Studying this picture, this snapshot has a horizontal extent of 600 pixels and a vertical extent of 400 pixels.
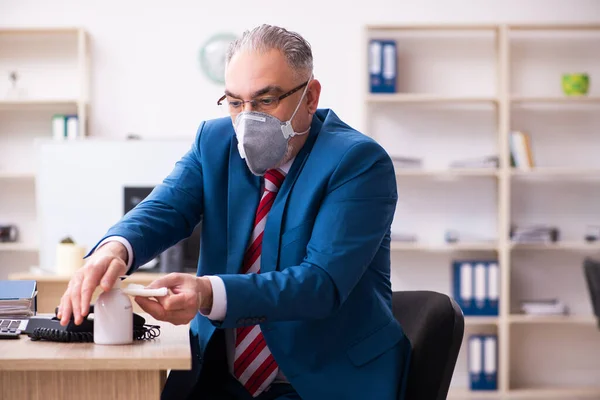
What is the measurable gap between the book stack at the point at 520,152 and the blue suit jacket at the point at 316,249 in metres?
3.58

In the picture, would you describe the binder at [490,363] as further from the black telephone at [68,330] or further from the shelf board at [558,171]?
the black telephone at [68,330]

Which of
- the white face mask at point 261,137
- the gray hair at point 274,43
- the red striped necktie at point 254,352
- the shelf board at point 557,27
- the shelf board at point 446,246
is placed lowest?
the shelf board at point 446,246

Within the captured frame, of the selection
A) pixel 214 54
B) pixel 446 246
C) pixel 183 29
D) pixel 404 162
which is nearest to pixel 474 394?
pixel 446 246

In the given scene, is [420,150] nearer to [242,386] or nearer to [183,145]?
[183,145]

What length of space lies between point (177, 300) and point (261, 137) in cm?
44

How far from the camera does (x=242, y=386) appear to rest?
1.67 m

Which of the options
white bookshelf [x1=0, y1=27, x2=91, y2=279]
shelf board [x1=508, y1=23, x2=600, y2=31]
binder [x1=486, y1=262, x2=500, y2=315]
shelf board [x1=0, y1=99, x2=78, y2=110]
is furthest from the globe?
binder [x1=486, y1=262, x2=500, y2=315]

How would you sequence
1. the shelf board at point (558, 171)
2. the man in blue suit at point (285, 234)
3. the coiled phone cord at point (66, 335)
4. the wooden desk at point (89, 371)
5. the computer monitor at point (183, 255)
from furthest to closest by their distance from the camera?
the shelf board at point (558, 171)
the computer monitor at point (183, 255)
the man in blue suit at point (285, 234)
the coiled phone cord at point (66, 335)
the wooden desk at point (89, 371)

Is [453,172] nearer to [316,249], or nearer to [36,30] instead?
[36,30]

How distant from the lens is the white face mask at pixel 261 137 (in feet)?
5.49

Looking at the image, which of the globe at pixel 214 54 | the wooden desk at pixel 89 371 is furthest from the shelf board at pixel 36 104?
the wooden desk at pixel 89 371

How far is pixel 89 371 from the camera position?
4.60 ft

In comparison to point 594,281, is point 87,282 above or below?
above

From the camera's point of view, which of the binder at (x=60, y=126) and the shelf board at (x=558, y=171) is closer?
the shelf board at (x=558, y=171)
